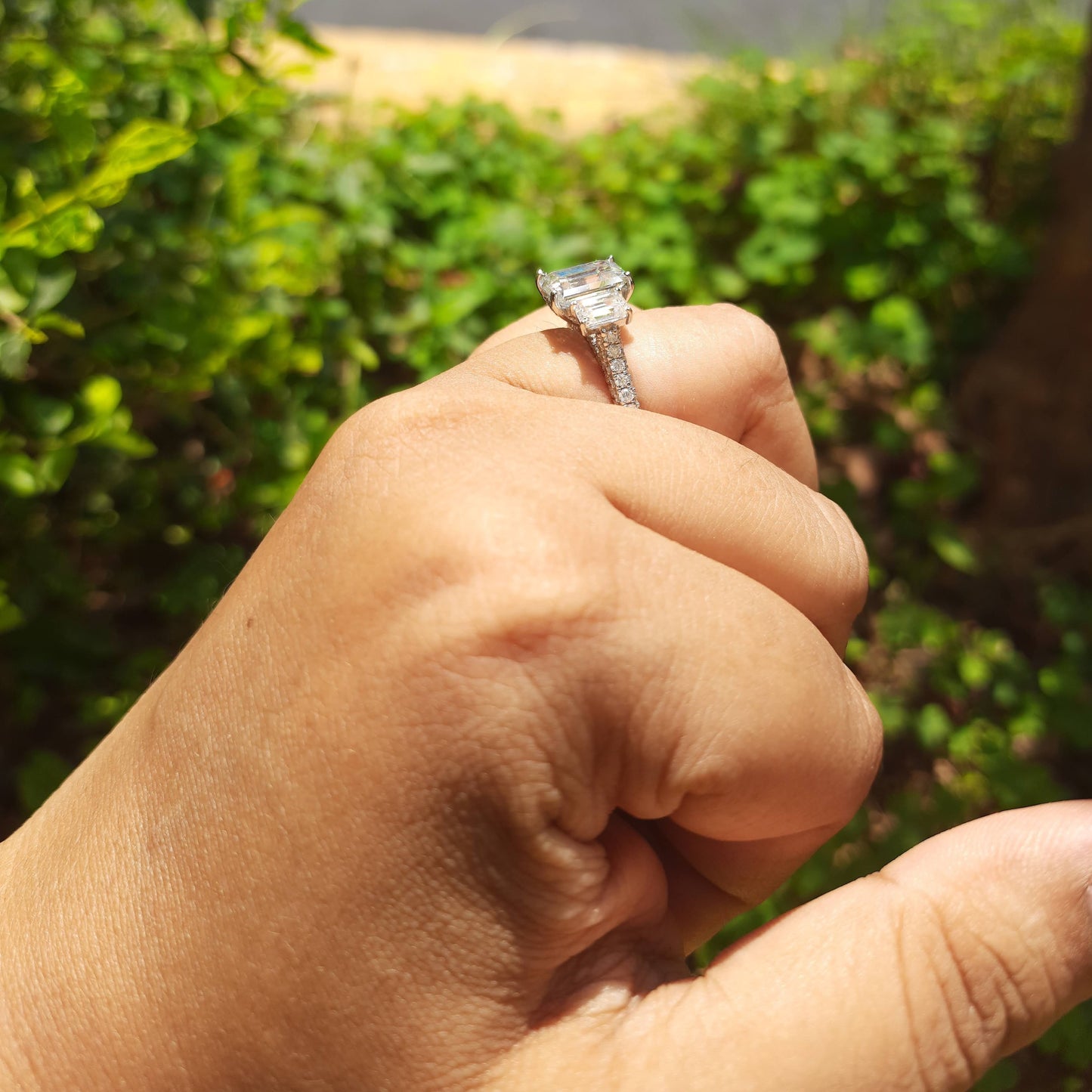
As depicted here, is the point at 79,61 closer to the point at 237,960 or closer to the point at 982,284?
the point at 237,960

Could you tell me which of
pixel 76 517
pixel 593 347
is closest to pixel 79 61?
pixel 76 517

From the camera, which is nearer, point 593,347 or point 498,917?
point 498,917

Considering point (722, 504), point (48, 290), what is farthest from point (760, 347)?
point (48, 290)

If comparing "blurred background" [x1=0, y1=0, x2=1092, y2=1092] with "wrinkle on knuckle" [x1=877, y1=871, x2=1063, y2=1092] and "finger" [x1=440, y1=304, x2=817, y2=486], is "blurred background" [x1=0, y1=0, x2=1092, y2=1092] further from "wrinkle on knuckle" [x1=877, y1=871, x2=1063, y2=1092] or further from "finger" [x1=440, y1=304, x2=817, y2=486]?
"wrinkle on knuckle" [x1=877, y1=871, x2=1063, y2=1092]

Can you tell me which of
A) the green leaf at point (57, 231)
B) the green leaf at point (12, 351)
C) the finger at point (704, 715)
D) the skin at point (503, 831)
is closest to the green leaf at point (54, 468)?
the green leaf at point (12, 351)

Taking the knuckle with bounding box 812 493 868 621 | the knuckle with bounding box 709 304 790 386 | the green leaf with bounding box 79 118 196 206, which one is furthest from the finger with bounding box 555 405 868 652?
the green leaf with bounding box 79 118 196 206

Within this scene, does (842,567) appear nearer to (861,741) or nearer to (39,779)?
(861,741)

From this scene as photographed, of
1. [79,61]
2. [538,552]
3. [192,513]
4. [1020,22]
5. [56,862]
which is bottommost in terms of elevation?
[1020,22]
